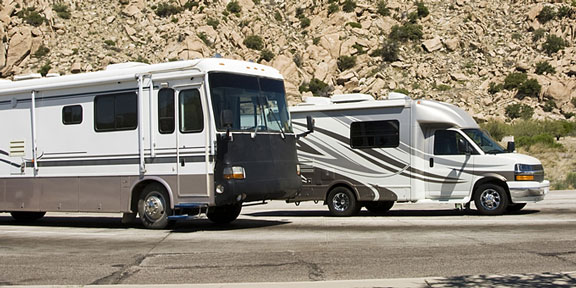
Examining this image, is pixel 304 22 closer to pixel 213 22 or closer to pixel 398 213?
pixel 213 22

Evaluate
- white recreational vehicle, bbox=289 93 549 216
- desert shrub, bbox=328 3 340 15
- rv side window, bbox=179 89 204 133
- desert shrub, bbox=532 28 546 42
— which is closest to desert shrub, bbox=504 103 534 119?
desert shrub, bbox=532 28 546 42

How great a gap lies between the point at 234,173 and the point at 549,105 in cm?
5521

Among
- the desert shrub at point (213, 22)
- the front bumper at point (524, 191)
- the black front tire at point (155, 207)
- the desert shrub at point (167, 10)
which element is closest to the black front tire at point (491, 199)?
the front bumper at point (524, 191)

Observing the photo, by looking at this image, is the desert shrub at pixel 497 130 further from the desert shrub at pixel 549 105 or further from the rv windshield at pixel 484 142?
the rv windshield at pixel 484 142

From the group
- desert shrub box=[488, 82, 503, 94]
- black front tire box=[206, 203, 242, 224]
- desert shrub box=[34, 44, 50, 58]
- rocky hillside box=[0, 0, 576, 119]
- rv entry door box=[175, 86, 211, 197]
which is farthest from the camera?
desert shrub box=[488, 82, 503, 94]

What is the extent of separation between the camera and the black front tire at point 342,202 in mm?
19297

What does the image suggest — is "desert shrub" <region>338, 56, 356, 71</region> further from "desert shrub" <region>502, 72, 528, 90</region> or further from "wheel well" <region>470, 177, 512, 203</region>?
"wheel well" <region>470, 177, 512, 203</region>

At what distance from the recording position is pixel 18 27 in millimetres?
66625

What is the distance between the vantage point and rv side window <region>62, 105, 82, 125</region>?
1658 centimetres

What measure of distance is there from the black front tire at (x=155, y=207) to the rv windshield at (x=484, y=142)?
7.39 m

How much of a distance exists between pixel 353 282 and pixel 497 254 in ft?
10.3

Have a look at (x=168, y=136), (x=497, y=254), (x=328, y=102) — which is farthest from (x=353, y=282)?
(x=328, y=102)

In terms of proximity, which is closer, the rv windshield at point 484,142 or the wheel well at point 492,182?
the wheel well at point 492,182

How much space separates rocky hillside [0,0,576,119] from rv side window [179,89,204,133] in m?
47.6
